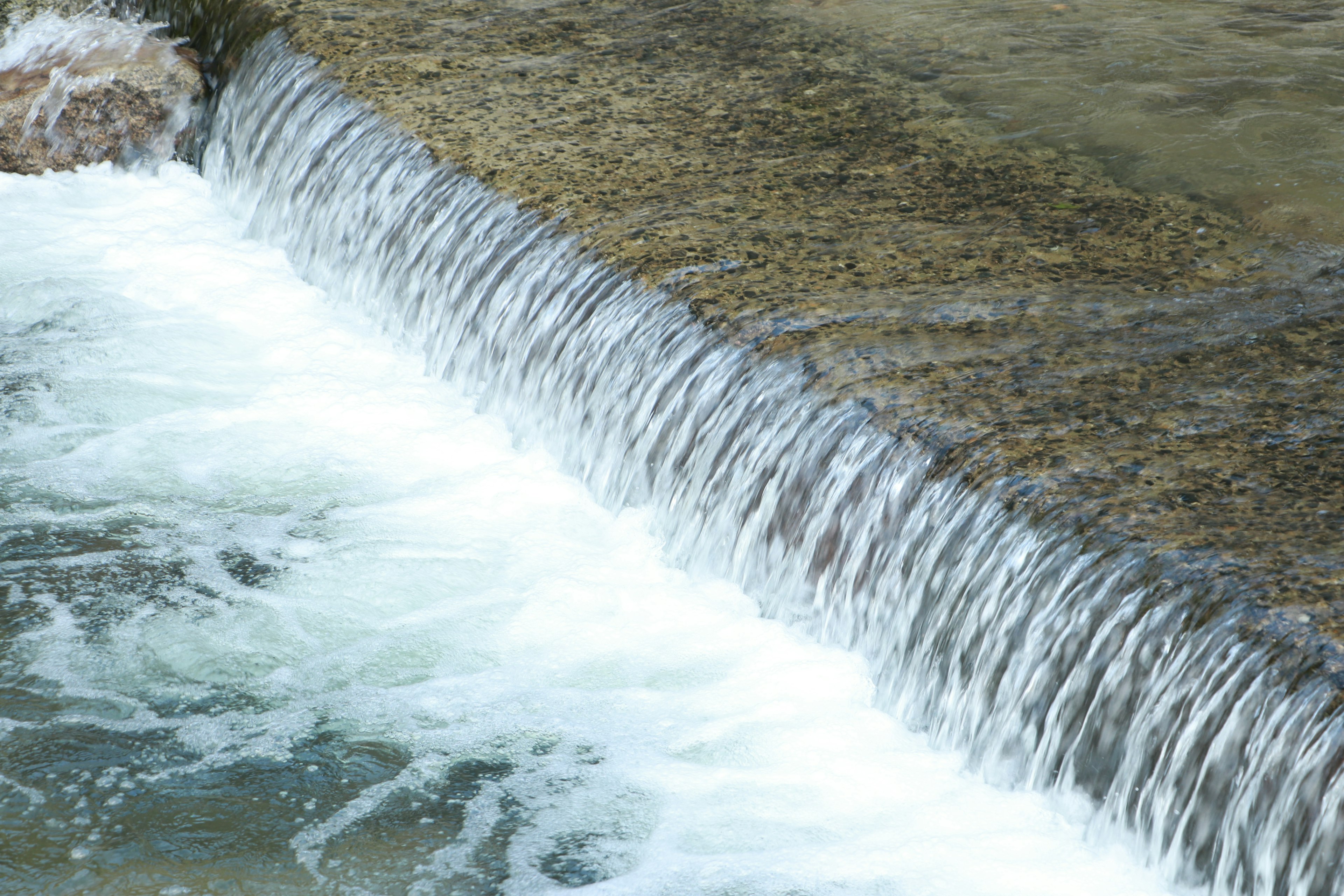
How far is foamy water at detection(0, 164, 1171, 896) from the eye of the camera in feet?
10.6

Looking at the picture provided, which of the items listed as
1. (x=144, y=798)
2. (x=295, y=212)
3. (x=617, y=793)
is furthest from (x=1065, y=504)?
(x=295, y=212)

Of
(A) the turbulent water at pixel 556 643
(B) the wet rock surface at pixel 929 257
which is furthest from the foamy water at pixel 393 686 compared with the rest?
(B) the wet rock surface at pixel 929 257

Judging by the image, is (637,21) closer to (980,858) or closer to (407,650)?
(407,650)

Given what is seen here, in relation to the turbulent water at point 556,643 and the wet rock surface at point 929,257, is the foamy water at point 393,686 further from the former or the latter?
the wet rock surface at point 929,257

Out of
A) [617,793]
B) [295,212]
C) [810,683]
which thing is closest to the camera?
[617,793]

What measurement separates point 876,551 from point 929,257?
1397mm

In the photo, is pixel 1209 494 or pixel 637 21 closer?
pixel 1209 494

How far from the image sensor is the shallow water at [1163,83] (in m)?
5.25

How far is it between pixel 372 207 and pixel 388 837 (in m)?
3.58

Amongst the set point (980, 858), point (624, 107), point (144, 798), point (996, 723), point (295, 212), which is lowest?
point (144, 798)

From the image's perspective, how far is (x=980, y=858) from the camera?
126 inches

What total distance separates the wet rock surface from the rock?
3.62 ft

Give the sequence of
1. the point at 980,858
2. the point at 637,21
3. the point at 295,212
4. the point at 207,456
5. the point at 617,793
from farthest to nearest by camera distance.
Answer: the point at 637,21 → the point at 295,212 → the point at 207,456 → the point at 617,793 → the point at 980,858

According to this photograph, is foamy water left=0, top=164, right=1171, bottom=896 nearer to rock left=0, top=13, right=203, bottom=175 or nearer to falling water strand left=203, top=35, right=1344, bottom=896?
falling water strand left=203, top=35, right=1344, bottom=896
